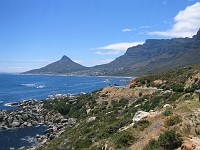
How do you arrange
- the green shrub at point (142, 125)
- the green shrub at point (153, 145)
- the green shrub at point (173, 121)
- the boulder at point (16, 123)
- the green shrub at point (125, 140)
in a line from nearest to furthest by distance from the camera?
the green shrub at point (153, 145) < the green shrub at point (125, 140) < the green shrub at point (173, 121) < the green shrub at point (142, 125) < the boulder at point (16, 123)

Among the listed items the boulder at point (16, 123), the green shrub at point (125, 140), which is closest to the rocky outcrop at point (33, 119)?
the boulder at point (16, 123)

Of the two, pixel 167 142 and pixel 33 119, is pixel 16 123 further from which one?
pixel 167 142

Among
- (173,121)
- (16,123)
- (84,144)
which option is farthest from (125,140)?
(16,123)

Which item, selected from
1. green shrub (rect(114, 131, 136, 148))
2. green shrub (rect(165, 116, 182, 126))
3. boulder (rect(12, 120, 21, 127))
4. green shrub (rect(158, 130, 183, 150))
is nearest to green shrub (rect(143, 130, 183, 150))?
green shrub (rect(158, 130, 183, 150))

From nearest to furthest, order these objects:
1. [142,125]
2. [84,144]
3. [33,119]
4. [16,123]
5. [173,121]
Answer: [173,121]
[142,125]
[84,144]
[16,123]
[33,119]

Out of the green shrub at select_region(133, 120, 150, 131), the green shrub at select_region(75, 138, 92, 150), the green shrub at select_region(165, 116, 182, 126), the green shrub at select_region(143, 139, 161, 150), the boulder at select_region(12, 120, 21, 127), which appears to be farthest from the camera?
the boulder at select_region(12, 120, 21, 127)

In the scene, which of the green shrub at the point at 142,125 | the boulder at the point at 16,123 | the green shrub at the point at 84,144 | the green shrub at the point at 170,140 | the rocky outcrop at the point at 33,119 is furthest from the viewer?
the boulder at the point at 16,123

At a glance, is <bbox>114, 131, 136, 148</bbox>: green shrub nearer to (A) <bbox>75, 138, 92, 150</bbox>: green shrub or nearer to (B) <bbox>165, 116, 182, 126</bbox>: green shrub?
(B) <bbox>165, 116, 182, 126</bbox>: green shrub

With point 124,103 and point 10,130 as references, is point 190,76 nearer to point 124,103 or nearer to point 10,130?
point 124,103

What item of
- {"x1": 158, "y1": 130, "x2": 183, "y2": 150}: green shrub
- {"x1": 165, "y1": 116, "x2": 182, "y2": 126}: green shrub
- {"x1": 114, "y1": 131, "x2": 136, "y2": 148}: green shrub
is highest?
{"x1": 165, "y1": 116, "x2": 182, "y2": 126}: green shrub

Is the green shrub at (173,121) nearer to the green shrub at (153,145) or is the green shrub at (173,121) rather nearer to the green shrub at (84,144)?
the green shrub at (153,145)

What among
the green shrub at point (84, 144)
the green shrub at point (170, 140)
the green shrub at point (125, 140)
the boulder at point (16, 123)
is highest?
the green shrub at point (170, 140)

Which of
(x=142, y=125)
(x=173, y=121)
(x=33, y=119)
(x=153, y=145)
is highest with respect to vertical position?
(x=173, y=121)

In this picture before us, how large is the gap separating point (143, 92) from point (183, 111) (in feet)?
142
